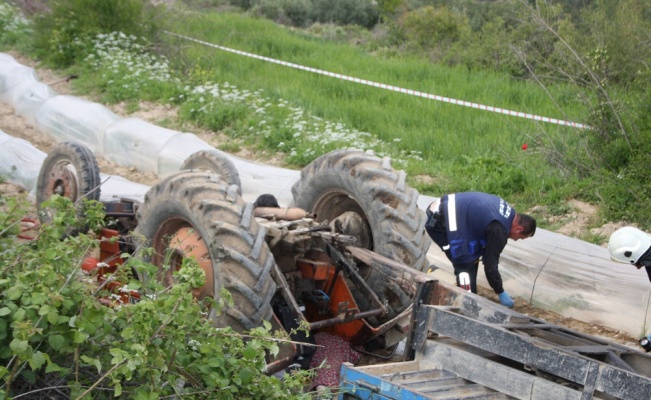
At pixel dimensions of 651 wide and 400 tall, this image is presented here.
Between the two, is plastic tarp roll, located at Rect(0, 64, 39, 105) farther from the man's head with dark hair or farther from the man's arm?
the man's arm

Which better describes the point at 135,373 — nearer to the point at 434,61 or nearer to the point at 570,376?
the point at 570,376

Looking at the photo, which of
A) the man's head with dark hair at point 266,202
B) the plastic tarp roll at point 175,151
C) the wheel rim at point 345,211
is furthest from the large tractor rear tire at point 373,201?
the plastic tarp roll at point 175,151

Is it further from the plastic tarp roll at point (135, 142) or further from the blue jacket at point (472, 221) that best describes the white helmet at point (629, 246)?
the plastic tarp roll at point (135, 142)

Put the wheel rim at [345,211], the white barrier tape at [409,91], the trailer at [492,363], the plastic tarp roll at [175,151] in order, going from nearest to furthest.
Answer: the trailer at [492,363] < the wheel rim at [345,211] < the plastic tarp roll at [175,151] < the white barrier tape at [409,91]

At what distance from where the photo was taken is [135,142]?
1247 cm

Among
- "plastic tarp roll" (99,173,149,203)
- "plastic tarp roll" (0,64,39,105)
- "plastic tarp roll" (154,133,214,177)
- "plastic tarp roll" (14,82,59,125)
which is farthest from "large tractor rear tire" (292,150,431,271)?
"plastic tarp roll" (0,64,39,105)

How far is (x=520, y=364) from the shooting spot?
16.1ft

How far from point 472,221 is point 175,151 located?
557cm

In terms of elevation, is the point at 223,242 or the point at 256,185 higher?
the point at 223,242

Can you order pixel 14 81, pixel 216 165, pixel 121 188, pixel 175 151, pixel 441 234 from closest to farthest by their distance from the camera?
pixel 441 234 → pixel 216 165 → pixel 121 188 → pixel 175 151 → pixel 14 81

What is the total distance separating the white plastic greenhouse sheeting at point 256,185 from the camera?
8.48 meters

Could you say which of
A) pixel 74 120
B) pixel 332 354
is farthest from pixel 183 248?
pixel 74 120

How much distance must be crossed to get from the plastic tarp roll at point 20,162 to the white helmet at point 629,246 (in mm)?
7209

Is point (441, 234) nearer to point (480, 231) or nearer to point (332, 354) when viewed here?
point (480, 231)
